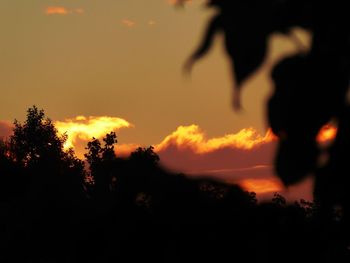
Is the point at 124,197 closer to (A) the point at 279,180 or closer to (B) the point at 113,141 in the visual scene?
(A) the point at 279,180

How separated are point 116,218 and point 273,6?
3271mm

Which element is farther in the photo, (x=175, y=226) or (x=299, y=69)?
(x=175, y=226)

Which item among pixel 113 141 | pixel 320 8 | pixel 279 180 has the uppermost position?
pixel 113 141

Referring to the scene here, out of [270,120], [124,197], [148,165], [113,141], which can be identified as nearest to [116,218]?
[124,197]

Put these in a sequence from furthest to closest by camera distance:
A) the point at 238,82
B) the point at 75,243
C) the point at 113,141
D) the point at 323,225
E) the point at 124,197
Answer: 1. the point at 113,141
2. the point at 75,243
3. the point at 124,197
4. the point at 323,225
5. the point at 238,82

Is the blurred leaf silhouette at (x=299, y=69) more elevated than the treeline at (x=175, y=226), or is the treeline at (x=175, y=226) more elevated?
the blurred leaf silhouette at (x=299, y=69)

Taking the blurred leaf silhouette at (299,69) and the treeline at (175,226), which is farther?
the treeline at (175,226)

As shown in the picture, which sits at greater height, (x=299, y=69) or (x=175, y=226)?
(x=299, y=69)

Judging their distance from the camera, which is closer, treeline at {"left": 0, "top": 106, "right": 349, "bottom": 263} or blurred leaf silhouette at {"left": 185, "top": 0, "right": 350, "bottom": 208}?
blurred leaf silhouette at {"left": 185, "top": 0, "right": 350, "bottom": 208}

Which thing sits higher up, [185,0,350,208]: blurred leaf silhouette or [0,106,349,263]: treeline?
[185,0,350,208]: blurred leaf silhouette

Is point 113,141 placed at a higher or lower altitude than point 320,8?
higher

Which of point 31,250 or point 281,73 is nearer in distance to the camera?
point 281,73

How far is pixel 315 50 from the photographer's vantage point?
25.2ft

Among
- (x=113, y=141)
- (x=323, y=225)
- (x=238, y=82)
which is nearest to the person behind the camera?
(x=238, y=82)
